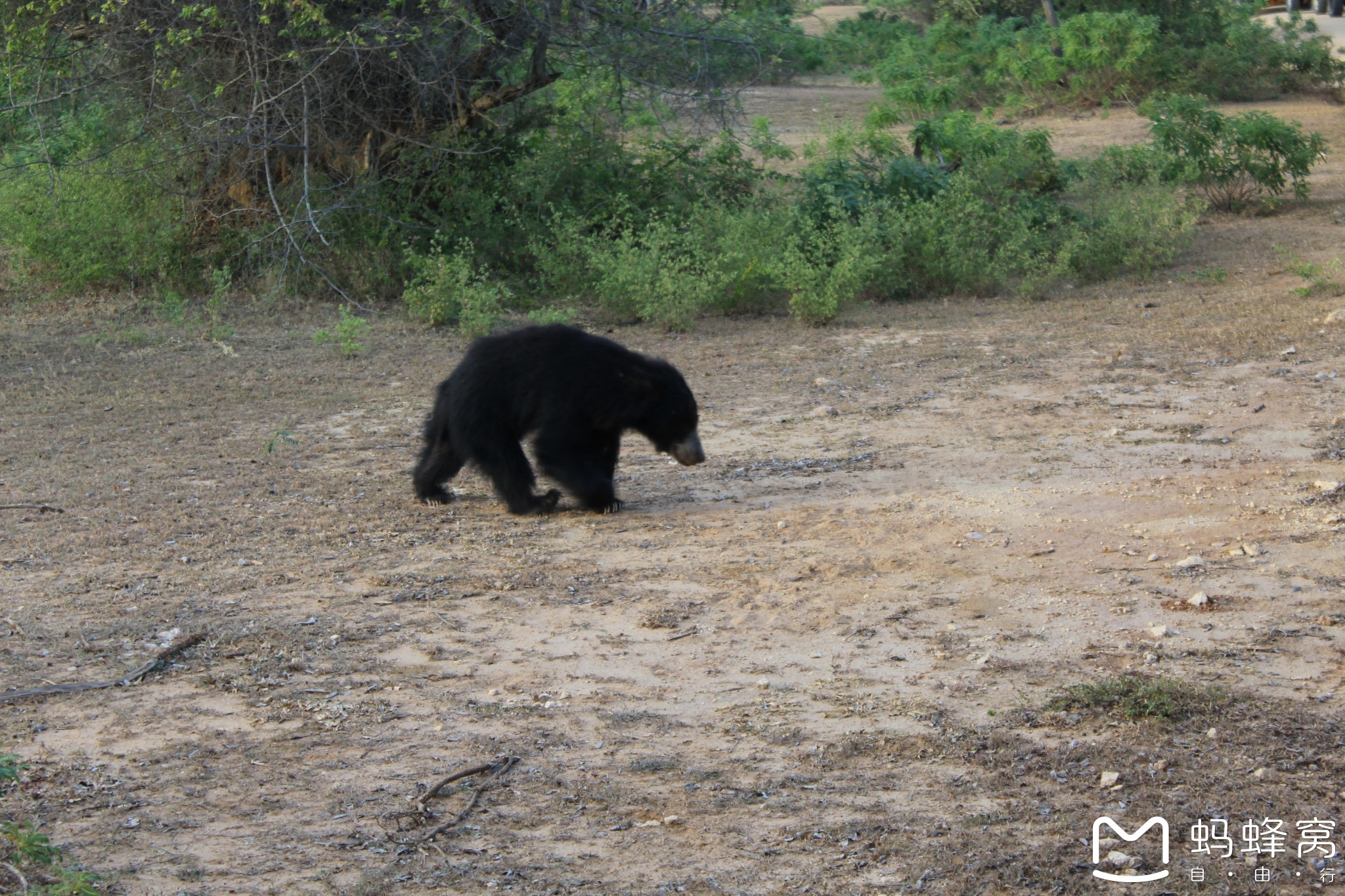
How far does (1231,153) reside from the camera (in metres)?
13.6

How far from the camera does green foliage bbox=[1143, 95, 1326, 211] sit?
13219mm

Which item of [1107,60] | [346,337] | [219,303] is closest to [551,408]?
[346,337]

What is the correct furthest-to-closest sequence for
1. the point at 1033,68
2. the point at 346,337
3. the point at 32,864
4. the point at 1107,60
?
the point at 1033,68, the point at 1107,60, the point at 346,337, the point at 32,864

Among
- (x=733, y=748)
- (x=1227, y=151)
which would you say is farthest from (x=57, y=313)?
(x=1227, y=151)

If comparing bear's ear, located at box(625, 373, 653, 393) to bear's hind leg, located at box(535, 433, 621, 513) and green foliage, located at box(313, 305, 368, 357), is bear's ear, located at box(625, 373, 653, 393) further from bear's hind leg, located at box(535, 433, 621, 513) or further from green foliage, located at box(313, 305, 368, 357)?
green foliage, located at box(313, 305, 368, 357)

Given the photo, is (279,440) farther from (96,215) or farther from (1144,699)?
(96,215)

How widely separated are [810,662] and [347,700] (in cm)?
146

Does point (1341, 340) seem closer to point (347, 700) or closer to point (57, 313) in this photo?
point (347, 700)

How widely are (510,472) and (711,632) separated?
1.70 m

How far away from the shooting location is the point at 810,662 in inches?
169

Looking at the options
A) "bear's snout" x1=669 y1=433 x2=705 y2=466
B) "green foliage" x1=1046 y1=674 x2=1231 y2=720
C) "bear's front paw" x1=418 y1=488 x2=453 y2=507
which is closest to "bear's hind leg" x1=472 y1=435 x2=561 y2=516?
"bear's front paw" x1=418 y1=488 x2=453 y2=507

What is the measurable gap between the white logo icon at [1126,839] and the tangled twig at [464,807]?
151cm

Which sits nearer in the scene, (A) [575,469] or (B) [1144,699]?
(B) [1144,699]

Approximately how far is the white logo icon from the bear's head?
3.18m
